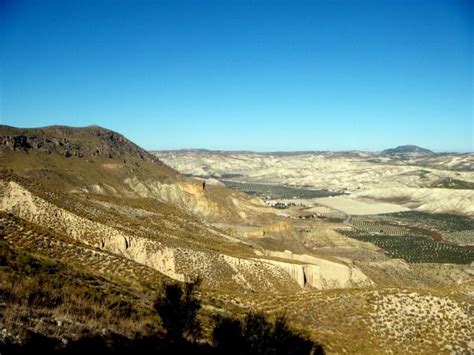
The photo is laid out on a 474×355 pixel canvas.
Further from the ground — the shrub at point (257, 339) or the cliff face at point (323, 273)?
the shrub at point (257, 339)

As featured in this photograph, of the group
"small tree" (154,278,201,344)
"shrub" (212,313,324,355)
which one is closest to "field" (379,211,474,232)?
"shrub" (212,313,324,355)

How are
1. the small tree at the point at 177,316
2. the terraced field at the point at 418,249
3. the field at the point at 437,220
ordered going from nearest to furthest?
the small tree at the point at 177,316, the terraced field at the point at 418,249, the field at the point at 437,220

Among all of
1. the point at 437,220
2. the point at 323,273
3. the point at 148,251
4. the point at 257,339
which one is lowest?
the point at 437,220

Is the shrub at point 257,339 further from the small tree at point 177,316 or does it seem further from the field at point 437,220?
the field at point 437,220

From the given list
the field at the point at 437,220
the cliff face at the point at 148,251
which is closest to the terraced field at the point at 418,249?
the field at the point at 437,220

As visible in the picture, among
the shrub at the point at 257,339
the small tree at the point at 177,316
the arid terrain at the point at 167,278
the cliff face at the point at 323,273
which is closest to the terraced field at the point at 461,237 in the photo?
the arid terrain at the point at 167,278

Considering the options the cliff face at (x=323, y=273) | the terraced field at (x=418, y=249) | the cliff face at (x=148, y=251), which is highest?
the cliff face at (x=148, y=251)

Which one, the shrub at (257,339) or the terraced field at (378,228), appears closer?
the shrub at (257,339)

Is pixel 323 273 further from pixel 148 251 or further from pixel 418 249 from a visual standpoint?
pixel 418 249

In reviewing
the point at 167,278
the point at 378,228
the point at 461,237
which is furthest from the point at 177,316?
the point at 378,228

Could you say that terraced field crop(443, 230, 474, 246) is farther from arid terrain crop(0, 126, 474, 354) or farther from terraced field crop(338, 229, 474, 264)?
arid terrain crop(0, 126, 474, 354)

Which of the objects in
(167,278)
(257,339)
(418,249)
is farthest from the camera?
(418,249)

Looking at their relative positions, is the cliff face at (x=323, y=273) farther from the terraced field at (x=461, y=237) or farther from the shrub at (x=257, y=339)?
the terraced field at (x=461, y=237)

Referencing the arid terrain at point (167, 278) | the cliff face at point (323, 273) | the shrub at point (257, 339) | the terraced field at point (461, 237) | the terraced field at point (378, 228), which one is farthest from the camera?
the terraced field at point (378, 228)
